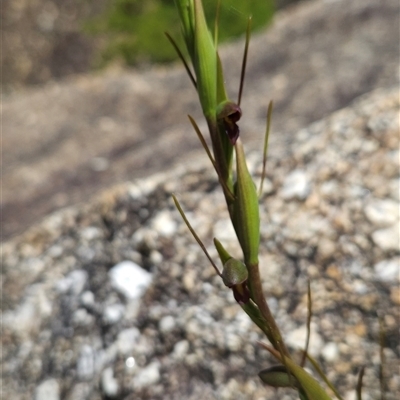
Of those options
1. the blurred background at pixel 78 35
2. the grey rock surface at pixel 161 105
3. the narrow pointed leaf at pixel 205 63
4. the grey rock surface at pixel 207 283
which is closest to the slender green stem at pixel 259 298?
the narrow pointed leaf at pixel 205 63

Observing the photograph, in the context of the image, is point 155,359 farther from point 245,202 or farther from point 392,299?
point 245,202

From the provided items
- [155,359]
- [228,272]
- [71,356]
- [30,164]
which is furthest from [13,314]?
[30,164]

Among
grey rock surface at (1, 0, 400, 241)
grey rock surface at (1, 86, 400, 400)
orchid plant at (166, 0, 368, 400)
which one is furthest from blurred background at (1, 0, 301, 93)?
orchid plant at (166, 0, 368, 400)

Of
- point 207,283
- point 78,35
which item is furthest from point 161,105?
point 78,35

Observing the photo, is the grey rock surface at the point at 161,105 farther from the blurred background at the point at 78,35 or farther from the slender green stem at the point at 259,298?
the blurred background at the point at 78,35

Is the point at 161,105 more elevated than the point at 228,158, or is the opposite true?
the point at 228,158

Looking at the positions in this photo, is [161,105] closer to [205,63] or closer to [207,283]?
[207,283]
